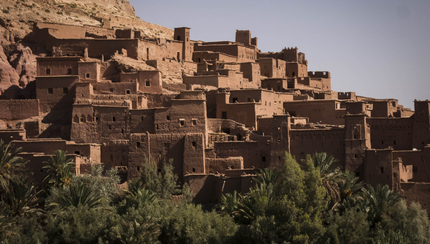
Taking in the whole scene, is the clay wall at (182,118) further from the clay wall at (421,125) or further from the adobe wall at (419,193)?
the adobe wall at (419,193)

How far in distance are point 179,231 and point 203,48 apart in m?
23.7

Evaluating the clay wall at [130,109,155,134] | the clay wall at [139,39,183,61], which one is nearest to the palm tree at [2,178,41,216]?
the clay wall at [130,109,155,134]

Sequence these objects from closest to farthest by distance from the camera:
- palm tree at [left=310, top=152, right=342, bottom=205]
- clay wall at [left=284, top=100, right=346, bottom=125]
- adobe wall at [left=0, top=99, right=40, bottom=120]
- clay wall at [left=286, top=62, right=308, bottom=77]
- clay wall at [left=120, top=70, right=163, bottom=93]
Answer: palm tree at [left=310, top=152, right=342, bottom=205]
adobe wall at [left=0, top=99, right=40, bottom=120]
clay wall at [left=120, top=70, right=163, bottom=93]
clay wall at [left=284, top=100, right=346, bottom=125]
clay wall at [left=286, top=62, right=308, bottom=77]

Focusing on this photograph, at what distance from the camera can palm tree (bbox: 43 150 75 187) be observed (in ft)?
133

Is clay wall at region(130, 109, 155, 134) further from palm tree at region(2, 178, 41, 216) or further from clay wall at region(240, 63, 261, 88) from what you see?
clay wall at region(240, 63, 261, 88)

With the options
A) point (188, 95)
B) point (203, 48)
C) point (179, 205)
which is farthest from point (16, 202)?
point (203, 48)

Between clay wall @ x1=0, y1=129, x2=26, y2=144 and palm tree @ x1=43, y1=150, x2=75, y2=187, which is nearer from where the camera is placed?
palm tree @ x1=43, y1=150, x2=75, y2=187

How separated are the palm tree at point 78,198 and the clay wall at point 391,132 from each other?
615 inches

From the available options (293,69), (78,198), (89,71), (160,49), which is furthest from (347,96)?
(78,198)

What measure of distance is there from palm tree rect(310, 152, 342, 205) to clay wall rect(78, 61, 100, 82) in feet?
51.0

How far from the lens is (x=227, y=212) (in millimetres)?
38938

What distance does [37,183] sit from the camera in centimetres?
4178

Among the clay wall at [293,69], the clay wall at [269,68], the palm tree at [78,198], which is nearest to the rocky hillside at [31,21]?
the clay wall at [269,68]

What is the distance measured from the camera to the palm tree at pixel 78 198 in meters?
39.0
